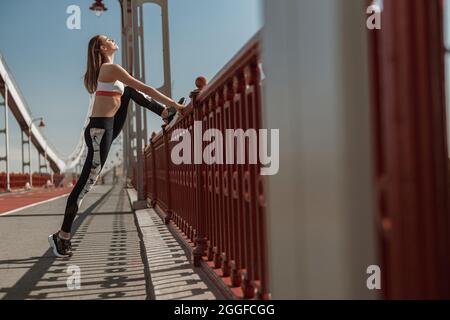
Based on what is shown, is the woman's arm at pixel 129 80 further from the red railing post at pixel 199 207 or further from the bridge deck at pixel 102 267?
the bridge deck at pixel 102 267

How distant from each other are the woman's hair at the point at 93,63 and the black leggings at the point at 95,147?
25cm

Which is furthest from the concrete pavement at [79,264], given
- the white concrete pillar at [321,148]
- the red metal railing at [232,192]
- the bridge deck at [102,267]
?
the white concrete pillar at [321,148]

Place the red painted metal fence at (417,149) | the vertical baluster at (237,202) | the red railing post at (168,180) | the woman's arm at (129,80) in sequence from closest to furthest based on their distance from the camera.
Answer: the red painted metal fence at (417,149) → the vertical baluster at (237,202) → the woman's arm at (129,80) → the red railing post at (168,180)

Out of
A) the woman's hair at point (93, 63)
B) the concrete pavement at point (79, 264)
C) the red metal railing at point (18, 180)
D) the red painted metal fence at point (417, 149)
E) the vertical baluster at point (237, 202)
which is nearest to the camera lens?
the red painted metal fence at point (417, 149)

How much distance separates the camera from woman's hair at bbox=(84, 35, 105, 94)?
3.78 metres

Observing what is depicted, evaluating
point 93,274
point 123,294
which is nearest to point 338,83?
point 123,294

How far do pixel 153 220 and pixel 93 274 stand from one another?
271 centimetres

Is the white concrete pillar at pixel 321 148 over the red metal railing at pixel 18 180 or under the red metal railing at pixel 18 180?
over

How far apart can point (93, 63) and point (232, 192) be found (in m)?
1.91

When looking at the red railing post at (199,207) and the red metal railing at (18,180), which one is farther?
the red metal railing at (18,180)

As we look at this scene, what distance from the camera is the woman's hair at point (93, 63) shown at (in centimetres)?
378

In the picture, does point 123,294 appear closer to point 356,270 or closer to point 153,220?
point 356,270

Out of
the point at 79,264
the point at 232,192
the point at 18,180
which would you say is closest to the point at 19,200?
the point at 79,264
